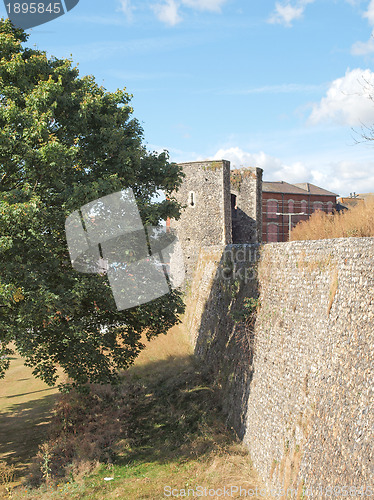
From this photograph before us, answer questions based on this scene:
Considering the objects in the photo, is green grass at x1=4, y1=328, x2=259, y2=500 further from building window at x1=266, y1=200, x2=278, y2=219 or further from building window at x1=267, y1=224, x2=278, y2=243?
building window at x1=266, y1=200, x2=278, y2=219

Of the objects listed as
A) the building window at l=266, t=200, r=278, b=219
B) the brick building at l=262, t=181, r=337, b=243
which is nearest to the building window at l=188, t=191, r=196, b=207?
the brick building at l=262, t=181, r=337, b=243

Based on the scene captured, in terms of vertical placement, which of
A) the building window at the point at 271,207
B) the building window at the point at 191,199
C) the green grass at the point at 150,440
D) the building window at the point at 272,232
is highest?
the building window at the point at 271,207

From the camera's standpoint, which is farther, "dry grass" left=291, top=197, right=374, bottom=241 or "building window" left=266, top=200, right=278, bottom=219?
"building window" left=266, top=200, right=278, bottom=219

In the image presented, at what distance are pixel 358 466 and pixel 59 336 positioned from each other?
8969 millimetres

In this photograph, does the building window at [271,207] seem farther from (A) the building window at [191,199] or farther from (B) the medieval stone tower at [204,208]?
(A) the building window at [191,199]

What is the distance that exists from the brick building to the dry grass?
1236 inches

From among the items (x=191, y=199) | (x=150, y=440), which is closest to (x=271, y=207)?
(x=191, y=199)

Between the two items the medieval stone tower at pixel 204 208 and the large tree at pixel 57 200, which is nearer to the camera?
the large tree at pixel 57 200

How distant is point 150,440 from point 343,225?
32.1ft

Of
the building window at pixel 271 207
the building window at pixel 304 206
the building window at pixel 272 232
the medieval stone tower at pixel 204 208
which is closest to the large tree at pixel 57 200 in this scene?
the medieval stone tower at pixel 204 208

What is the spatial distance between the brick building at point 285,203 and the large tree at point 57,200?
113ft

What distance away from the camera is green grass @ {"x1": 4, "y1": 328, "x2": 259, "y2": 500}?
1134 cm

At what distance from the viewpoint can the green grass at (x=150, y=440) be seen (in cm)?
1134

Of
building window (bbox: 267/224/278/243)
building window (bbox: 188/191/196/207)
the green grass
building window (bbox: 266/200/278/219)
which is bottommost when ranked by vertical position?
the green grass
